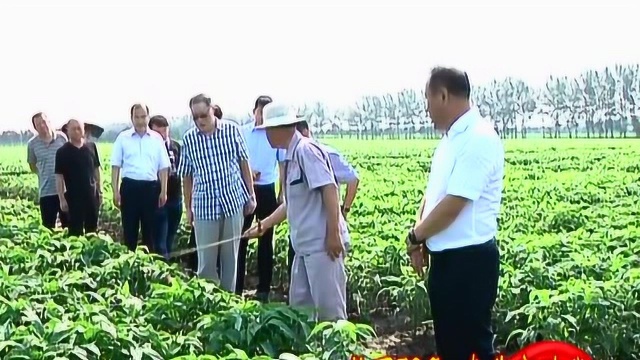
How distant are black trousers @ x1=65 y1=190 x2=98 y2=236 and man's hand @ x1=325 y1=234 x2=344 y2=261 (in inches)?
195

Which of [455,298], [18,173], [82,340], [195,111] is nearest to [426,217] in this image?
[455,298]

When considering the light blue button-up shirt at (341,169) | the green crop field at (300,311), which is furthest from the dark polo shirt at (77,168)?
the light blue button-up shirt at (341,169)

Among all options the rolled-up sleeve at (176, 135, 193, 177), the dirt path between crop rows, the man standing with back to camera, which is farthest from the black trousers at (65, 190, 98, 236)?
the dirt path between crop rows

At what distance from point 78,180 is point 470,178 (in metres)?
6.05

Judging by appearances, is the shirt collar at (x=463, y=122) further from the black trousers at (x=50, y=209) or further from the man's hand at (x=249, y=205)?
the black trousers at (x=50, y=209)

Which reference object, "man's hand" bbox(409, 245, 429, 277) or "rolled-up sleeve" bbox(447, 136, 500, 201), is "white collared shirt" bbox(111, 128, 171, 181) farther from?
"rolled-up sleeve" bbox(447, 136, 500, 201)

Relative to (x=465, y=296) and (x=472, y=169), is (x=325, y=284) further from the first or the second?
(x=472, y=169)

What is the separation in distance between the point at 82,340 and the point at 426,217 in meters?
1.57

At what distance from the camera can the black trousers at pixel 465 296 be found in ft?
12.6

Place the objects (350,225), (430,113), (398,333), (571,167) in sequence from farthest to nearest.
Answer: (571,167)
(350,225)
(398,333)
(430,113)

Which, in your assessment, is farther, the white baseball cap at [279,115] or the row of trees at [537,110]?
the row of trees at [537,110]

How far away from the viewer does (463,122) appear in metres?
3.78

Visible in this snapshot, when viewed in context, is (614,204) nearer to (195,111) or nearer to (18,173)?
(195,111)

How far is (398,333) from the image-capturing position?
251 inches
